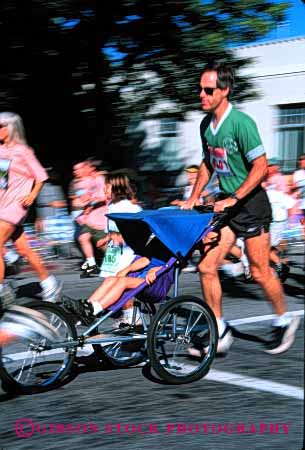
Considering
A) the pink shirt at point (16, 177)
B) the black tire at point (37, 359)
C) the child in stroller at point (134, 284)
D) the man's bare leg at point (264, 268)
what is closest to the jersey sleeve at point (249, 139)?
the man's bare leg at point (264, 268)

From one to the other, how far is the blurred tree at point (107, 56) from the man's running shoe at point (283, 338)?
7.37 m

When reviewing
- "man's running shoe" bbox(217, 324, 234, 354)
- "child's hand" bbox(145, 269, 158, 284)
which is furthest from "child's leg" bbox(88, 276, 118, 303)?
"man's running shoe" bbox(217, 324, 234, 354)

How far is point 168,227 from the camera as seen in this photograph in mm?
4766

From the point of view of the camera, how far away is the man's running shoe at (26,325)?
14.6ft

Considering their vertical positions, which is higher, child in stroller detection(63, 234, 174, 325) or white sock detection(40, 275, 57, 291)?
child in stroller detection(63, 234, 174, 325)

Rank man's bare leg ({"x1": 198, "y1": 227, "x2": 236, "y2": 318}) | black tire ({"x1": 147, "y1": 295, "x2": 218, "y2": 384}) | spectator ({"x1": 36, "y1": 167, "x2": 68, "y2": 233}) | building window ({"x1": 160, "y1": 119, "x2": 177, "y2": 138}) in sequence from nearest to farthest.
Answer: black tire ({"x1": 147, "y1": 295, "x2": 218, "y2": 384})
man's bare leg ({"x1": 198, "y1": 227, "x2": 236, "y2": 318})
spectator ({"x1": 36, "y1": 167, "x2": 68, "y2": 233})
building window ({"x1": 160, "y1": 119, "x2": 177, "y2": 138})

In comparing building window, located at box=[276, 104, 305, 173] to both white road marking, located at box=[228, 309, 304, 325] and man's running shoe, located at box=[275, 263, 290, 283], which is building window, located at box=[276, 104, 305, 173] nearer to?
man's running shoe, located at box=[275, 263, 290, 283]

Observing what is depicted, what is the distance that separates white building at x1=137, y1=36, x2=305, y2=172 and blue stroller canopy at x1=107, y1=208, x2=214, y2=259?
52.5 feet

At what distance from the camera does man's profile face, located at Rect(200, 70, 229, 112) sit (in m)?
5.28

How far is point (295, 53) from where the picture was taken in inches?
868

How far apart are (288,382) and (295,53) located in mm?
18558

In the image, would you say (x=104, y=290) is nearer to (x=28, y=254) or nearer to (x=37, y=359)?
(x=37, y=359)

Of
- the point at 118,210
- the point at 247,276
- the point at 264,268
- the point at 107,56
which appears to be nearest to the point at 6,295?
the point at 118,210

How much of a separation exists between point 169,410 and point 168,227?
1.15 metres
